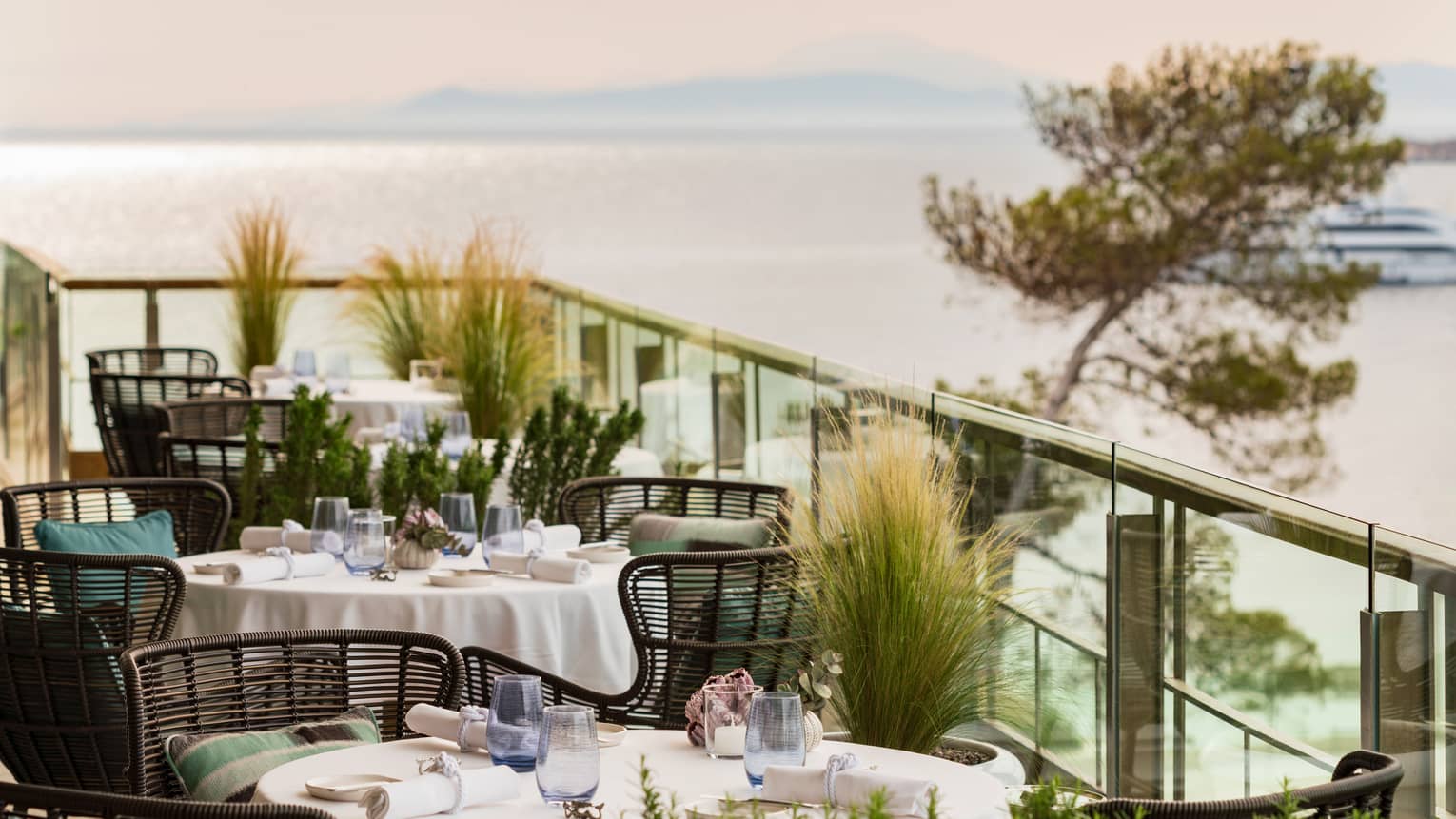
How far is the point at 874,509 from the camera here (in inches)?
122

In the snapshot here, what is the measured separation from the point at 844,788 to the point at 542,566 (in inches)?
67.9

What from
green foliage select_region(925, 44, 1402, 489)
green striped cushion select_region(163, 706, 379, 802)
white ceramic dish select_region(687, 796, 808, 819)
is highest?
green foliage select_region(925, 44, 1402, 489)

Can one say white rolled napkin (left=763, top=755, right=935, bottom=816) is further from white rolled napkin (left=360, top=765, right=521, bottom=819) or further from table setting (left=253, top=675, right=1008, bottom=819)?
white rolled napkin (left=360, top=765, right=521, bottom=819)

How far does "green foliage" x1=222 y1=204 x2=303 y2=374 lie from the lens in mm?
9336

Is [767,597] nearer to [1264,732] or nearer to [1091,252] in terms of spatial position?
[1264,732]

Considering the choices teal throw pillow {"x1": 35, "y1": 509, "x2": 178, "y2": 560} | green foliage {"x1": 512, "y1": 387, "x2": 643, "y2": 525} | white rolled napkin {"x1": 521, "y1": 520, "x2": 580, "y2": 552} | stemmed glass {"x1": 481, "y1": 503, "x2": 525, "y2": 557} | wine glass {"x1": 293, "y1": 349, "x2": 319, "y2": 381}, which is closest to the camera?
teal throw pillow {"x1": 35, "y1": 509, "x2": 178, "y2": 560}

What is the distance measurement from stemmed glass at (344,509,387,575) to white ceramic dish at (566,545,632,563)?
435 millimetres

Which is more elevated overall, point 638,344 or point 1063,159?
point 1063,159

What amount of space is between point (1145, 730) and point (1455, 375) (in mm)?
29757

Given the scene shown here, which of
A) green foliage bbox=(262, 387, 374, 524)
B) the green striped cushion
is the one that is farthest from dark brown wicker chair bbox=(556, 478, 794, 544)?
the green striped cushion

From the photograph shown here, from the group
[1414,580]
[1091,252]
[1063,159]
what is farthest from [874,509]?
[1063,159]

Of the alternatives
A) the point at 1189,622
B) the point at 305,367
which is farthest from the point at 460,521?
the point at 305,367

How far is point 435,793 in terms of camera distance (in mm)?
2049

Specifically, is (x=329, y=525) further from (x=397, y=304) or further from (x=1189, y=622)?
(x=397, y=304)
